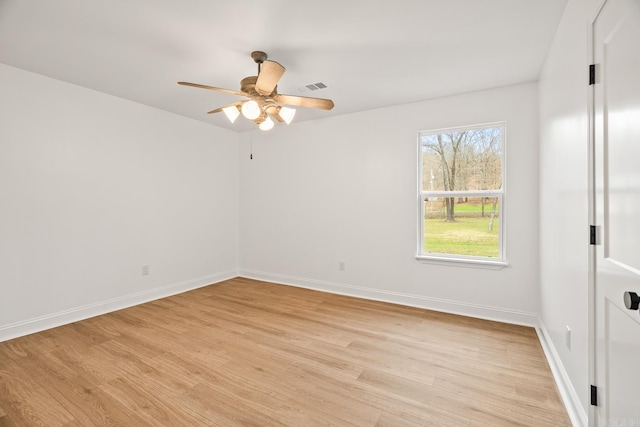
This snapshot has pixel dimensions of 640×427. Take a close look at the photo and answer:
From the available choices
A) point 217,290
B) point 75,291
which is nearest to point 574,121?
point 217,290

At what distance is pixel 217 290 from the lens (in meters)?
4.40

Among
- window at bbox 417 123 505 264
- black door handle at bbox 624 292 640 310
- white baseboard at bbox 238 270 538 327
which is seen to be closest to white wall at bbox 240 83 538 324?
white baseboard at bbox 238 270 538 327

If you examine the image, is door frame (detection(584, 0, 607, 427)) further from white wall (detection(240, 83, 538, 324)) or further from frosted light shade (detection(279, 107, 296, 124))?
frosted light shade (detection(279, 107, 296, 124))

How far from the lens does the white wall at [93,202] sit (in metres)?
2.85

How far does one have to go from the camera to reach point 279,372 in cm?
221

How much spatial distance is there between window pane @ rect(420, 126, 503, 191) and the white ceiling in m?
0.52

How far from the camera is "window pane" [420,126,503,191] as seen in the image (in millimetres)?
3324

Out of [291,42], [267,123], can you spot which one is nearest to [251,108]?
[267,123]

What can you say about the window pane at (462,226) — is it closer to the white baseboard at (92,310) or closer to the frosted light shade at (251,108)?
→ the frosted light shade at (251,108)

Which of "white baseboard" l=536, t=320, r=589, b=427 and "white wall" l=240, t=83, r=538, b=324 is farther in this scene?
"white wall" l=240, t=83, r=538, b=324

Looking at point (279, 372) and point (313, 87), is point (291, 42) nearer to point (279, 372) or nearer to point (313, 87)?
point (313, 87)

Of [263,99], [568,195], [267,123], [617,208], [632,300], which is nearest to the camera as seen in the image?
[632,300]

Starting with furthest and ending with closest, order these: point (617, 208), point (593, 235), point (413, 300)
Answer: point (413, 300), point (593, 235), point (617, 208)

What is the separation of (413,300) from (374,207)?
1.28 meters
